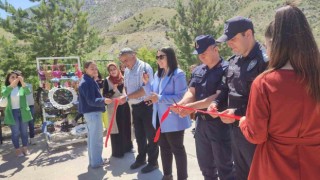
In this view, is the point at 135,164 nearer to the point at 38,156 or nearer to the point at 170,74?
the point at 170,74

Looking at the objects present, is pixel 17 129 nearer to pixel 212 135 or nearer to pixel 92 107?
pixel 92 107

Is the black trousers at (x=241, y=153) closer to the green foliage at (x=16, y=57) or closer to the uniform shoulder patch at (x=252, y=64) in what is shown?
the uniform shoulder patch at (x=252, y=64)

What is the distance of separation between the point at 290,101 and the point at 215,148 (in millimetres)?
1413

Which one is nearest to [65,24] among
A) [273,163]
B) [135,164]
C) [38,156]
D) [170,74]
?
[38,156]

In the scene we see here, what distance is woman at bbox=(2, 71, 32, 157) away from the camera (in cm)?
602

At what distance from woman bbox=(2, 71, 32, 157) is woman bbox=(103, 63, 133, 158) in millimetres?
1905

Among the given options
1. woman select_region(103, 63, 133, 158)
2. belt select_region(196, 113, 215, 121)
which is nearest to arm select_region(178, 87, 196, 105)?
belt select_region(196, 113, 215, 121)

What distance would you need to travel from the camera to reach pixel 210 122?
9.91 ft

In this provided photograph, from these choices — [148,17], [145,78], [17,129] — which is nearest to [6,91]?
[17,129]

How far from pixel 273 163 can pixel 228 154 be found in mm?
1222

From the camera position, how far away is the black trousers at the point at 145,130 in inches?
179

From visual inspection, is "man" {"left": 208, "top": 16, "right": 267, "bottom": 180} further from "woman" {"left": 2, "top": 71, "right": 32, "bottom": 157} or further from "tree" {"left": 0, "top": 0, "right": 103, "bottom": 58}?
"tree" {"left": 0, "top": 0, "right": 103, "bottom": 58}

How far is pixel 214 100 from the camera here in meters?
2.95

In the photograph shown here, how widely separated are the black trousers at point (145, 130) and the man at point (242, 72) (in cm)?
206
